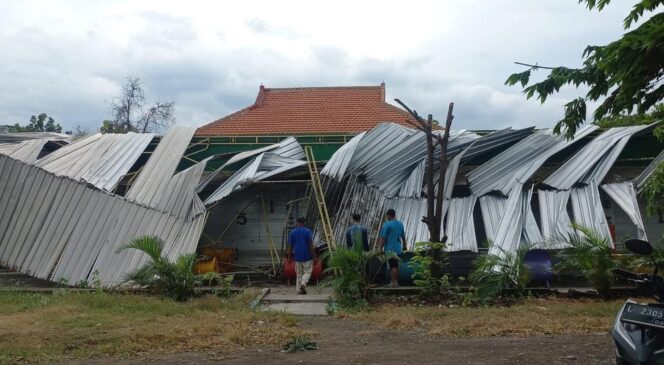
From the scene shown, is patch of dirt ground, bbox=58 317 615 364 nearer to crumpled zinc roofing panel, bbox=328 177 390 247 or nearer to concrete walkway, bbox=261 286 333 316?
concrete walkway, bbox=261 286 333 316

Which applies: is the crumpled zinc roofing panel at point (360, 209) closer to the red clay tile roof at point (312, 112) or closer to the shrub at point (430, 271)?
the shrub at point (430, 271)

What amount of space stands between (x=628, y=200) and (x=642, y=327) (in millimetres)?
8637

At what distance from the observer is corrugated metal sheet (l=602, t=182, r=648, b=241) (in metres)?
11.9

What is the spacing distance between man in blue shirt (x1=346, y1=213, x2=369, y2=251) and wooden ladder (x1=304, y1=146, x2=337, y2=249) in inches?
31.3

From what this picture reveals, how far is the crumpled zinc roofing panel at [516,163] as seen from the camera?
12703 mm

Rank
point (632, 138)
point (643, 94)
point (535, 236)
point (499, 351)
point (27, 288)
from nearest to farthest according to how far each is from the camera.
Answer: point (643, 94), point (499, 351), point (535, 236), point (27, 288), point (632, 138)

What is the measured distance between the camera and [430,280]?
1075 centimetres

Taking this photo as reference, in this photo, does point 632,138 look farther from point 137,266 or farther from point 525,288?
point 137,266

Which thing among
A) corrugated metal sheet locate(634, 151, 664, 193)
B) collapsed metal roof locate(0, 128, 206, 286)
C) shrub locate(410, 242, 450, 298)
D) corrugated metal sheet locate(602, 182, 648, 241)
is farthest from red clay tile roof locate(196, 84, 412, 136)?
shrub locate(410, 242, 450, 298)

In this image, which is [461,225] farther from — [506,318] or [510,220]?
[506,318]

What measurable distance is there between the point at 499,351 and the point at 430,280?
349 cm

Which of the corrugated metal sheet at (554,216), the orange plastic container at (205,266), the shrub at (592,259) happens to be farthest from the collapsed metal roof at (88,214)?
the shrub at (592,259)

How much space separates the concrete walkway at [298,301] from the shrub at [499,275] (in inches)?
96.6

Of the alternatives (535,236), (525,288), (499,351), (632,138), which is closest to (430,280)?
(525,288)
